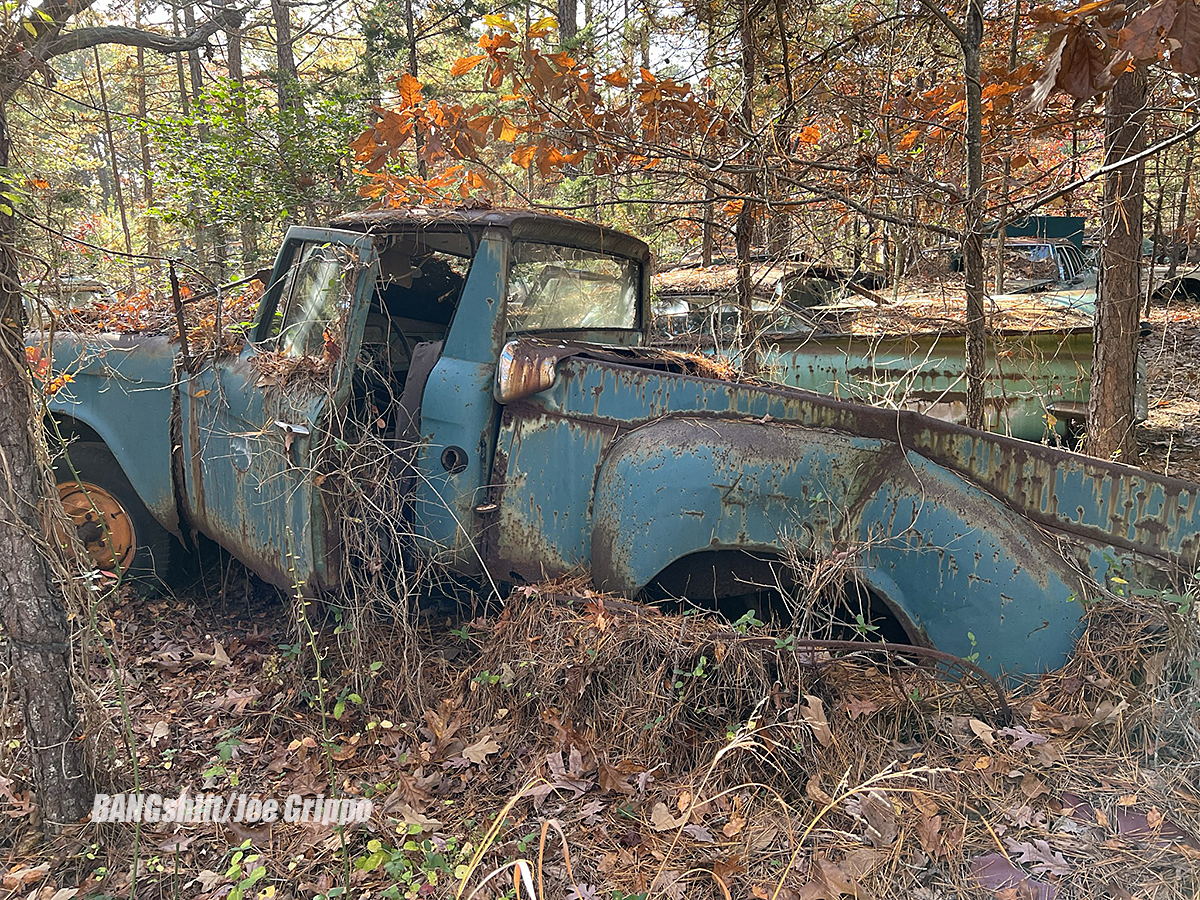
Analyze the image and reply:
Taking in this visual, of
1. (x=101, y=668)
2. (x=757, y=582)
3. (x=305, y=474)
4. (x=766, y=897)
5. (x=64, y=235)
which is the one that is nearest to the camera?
(x=766, y=897)

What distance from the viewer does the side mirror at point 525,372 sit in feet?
10.1

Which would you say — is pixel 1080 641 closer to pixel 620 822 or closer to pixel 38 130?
pixel 620 822

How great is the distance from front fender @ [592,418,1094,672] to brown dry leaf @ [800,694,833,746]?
0.41m

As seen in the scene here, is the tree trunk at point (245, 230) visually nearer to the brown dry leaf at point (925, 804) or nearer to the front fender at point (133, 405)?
the front fender at point (133, 405)

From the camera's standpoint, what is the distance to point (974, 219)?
3.79 metres

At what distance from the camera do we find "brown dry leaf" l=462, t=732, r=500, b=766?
2.74 meters

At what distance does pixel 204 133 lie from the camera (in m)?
9.57

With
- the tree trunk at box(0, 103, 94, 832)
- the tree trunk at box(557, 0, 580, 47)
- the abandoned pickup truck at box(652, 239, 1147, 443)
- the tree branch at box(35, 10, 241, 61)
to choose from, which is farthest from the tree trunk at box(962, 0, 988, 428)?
the tree trunk at box(557, 0, 580, 47)

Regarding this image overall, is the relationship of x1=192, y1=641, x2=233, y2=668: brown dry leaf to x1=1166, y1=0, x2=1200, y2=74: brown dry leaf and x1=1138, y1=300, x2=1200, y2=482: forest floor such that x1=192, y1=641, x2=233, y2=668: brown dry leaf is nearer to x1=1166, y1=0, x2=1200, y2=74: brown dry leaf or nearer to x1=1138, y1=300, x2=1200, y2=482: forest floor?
→ x1=1166, y1=0, x2=1200, y2=74: brown dry leaf

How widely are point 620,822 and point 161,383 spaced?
2957 mm

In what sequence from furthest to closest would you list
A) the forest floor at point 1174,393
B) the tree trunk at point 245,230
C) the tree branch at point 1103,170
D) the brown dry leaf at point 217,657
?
1. the tree trunk at point 245,230
2. the forest floor at point 1174,393
3. the brown dry leaf at point 217,657
4. the tree branch at point 1103,170

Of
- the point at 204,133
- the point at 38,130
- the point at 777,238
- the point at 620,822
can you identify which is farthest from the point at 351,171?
the point at 620,822

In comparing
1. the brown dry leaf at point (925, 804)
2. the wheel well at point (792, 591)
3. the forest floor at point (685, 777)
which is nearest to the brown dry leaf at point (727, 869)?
the forest floor at point (685, 777)

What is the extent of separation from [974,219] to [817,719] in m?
2.53
